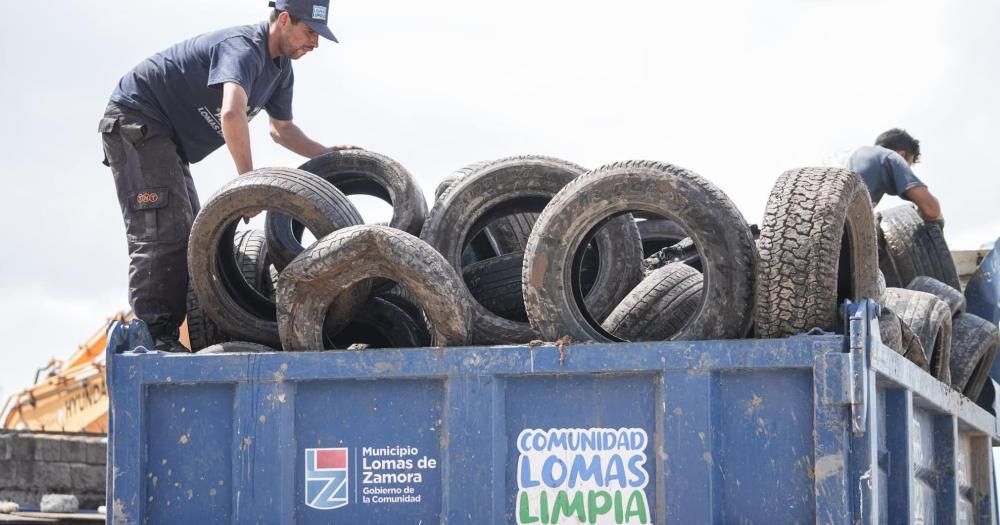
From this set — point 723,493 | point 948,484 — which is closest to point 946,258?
point 948,484

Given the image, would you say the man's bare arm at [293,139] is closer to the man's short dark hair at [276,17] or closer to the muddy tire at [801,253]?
the man's short dark hair at [276,17]

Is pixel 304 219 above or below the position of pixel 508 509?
above

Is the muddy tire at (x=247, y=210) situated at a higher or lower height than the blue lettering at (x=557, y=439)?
higher

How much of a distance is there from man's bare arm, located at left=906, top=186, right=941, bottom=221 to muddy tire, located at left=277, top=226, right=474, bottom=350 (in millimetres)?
Result: 3955

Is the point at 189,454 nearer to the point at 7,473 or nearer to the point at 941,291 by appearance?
the point at 941,291

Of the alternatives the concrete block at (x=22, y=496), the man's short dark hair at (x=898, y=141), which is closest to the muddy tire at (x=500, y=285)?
the man's short dark hair at (x=898, y=141)

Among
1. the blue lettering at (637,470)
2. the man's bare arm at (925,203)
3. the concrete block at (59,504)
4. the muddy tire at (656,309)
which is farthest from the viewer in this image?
the concrete block at (59,504)

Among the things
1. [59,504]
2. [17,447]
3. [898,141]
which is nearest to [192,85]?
[898,141]

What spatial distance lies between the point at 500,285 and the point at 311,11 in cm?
185

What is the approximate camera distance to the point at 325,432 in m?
4.53

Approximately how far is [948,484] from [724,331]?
5.60 ft

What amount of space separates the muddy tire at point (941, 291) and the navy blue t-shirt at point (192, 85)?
11.8 ft

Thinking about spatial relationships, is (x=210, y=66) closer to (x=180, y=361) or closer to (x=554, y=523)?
(x=180, y=361)

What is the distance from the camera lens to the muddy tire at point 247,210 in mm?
5305
